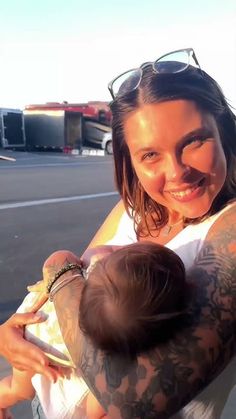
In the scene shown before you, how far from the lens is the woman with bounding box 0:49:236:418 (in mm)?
1101

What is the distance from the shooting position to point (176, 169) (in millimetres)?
1416

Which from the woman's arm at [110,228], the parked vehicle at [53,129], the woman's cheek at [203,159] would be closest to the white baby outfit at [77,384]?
the woman's cheek at [203,159]

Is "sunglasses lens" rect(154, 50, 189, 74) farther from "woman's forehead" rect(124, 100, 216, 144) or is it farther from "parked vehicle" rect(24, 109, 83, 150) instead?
"parked vehicle" rect(24, 109, 83, 150)

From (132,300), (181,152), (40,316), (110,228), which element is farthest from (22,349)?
(181,152)

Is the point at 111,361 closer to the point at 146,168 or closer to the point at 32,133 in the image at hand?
the point at 146,168

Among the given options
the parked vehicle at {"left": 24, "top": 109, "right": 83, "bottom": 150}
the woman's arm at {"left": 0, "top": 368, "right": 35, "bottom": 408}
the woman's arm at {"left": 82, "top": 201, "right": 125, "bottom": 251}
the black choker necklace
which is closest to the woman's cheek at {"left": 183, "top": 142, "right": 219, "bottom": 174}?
the black choker necklace

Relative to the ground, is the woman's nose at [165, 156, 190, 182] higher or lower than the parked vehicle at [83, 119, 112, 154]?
higher

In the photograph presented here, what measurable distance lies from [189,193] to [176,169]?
0.25ft

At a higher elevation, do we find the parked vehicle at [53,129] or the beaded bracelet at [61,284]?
the beaded bracelet at [61,284]

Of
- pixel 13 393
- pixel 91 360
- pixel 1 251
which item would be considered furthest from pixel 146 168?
pixel 1 251

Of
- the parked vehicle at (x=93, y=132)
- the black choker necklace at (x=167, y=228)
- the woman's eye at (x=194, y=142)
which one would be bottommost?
the parked vehicle at (x=93, y=132)

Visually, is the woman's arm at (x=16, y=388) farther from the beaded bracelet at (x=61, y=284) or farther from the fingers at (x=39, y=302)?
the beaded bracelet at (x=61, y=284)

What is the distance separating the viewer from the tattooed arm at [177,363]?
1092 millimetres

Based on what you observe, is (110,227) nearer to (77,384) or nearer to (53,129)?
(77,384)
